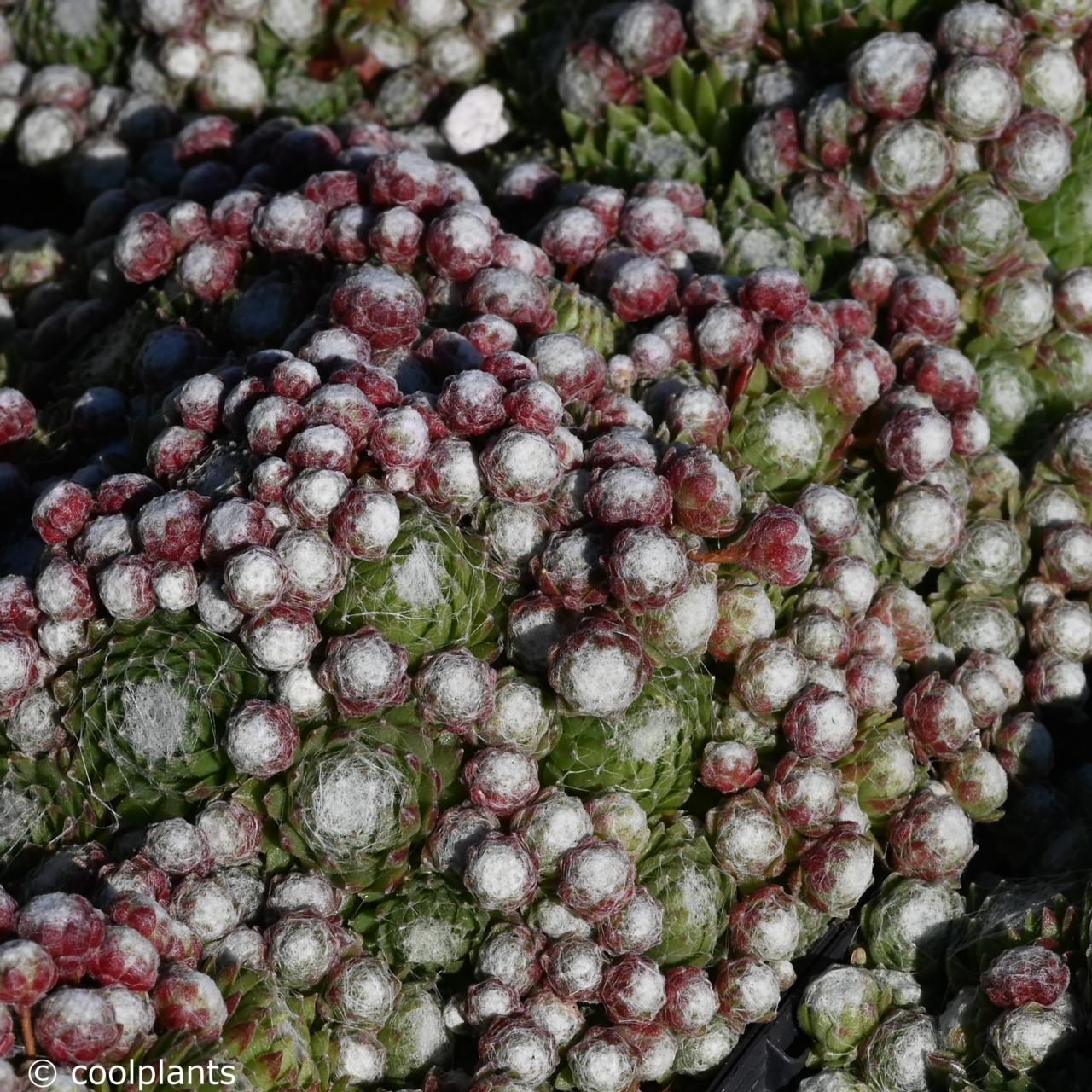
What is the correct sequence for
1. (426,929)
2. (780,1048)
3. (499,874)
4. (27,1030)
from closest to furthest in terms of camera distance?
(27,1030) → (499,874) → (426,929) → (780,1048)

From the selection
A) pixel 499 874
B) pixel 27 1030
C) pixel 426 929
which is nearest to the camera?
pixel 27 1030

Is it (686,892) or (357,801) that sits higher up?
→ (357,801)

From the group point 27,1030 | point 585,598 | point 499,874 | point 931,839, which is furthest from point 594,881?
point 27,1030

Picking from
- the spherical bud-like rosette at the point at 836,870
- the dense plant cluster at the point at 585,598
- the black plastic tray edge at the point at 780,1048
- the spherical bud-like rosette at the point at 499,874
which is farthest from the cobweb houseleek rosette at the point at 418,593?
the black plastic tray edge at the point at 780,1048

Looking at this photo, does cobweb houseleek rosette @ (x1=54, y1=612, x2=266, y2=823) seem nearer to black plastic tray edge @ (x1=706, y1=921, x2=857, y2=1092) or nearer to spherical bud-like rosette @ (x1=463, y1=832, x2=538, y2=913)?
spherical bud-like rosette @ (x1=463, y1=832, x2=538, y2=913)

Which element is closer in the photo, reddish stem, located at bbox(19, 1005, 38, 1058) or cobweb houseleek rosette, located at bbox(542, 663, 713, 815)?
reddish stem, located at bbox(19, 1005, 38, 1058)

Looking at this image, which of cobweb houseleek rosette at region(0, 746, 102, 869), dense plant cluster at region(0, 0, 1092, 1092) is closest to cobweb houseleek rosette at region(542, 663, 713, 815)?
dense plant cluster at region(0, 0, 1092, 1092)

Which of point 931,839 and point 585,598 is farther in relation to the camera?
point 931,839

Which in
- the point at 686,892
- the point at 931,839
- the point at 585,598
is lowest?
the point at 931,839

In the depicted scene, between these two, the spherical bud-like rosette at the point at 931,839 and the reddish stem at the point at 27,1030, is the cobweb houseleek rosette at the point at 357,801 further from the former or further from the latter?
the spherical bud-like rosette at the point at 931,839

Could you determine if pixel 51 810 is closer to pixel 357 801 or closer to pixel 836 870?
pixel 357 801
